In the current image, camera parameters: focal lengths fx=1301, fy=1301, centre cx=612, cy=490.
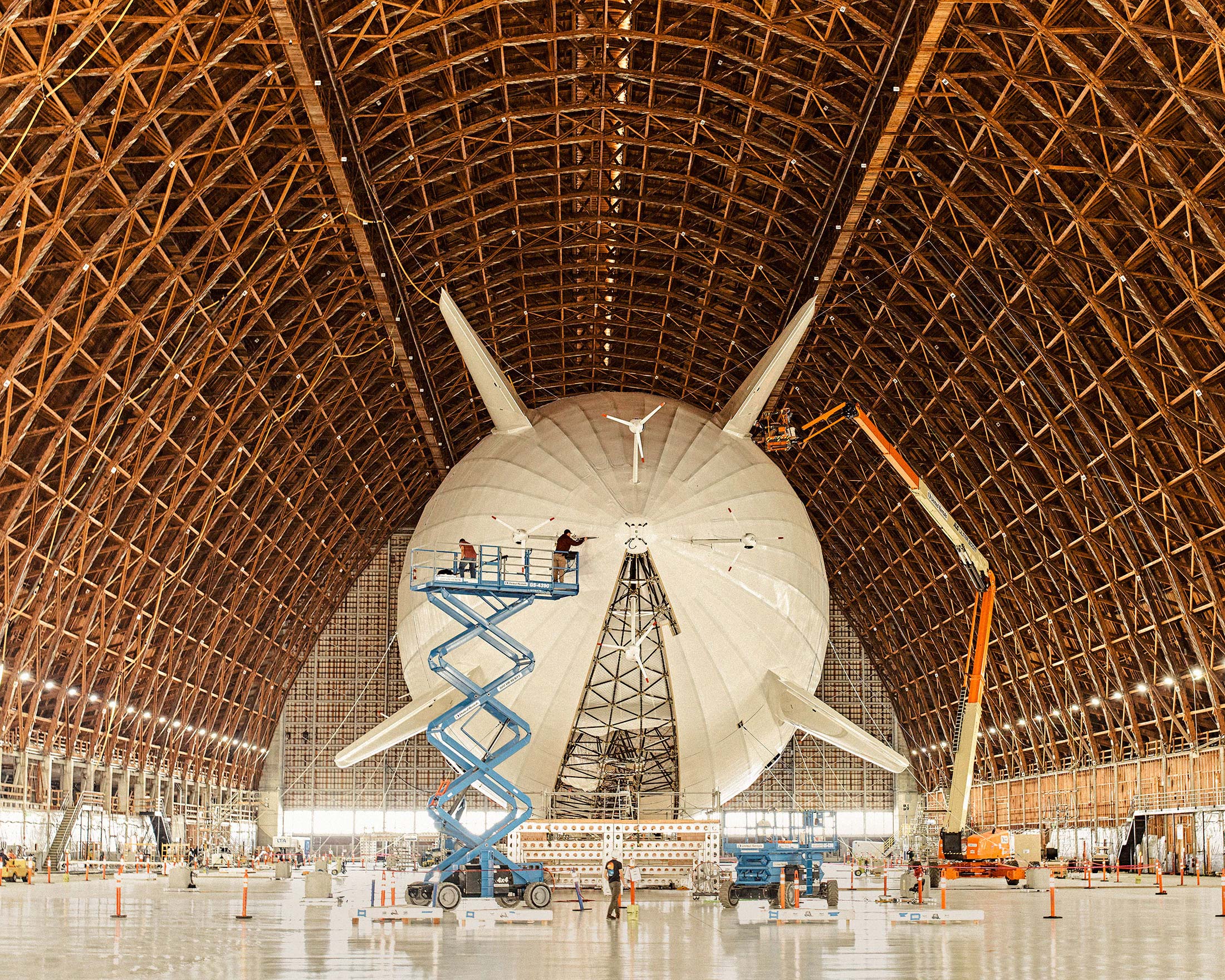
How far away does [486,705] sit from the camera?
23.8m

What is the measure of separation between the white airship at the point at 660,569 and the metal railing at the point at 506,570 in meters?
0.27

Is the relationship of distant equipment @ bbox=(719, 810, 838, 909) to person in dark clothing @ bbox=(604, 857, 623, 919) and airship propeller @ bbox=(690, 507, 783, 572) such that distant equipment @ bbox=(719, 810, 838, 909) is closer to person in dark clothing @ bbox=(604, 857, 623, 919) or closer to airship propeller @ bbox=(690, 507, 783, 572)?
person in dark clothing @ bbox=(604, 857, 623, 919)

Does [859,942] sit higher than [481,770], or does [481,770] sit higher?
[481,770]

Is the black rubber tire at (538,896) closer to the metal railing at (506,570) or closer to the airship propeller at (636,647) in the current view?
the airship propeller at (636,647)

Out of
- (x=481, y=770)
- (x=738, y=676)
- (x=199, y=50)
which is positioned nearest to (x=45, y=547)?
(x=199, y=50)

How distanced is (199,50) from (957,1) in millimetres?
19133

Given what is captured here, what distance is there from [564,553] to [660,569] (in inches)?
66.5

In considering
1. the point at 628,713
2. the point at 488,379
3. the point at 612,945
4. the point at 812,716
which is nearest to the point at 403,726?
the point at 628,713

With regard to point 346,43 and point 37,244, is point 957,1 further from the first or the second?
point 37,244

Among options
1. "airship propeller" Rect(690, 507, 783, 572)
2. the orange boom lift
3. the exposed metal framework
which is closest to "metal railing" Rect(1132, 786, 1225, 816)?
the orange boom lift

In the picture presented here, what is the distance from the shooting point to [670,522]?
73.6 feet

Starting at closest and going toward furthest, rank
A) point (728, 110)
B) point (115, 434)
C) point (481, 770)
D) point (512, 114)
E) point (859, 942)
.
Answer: point (859, 942) → point (481, 770) → point (512, 114) → point (728, 110) → point (115, 434)

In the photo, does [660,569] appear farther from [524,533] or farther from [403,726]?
[403,726]

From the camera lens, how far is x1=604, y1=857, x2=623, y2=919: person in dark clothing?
21.7 m
